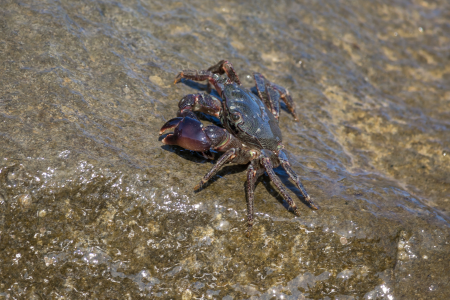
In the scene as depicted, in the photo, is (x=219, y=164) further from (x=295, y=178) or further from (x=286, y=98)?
(x=286, y=98)

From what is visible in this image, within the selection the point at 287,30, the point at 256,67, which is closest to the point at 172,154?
the point at 256,67

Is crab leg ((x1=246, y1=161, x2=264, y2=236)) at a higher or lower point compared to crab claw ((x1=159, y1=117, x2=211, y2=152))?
lower

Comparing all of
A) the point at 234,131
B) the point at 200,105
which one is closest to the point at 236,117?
the point at 234,131

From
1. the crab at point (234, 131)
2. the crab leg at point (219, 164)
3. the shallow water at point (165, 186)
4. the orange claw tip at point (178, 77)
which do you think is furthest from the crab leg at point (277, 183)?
the orange claw tip at point (178, 77)

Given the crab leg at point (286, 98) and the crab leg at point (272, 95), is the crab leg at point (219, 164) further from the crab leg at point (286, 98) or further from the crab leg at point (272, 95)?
the crab leg at point (286, 98)

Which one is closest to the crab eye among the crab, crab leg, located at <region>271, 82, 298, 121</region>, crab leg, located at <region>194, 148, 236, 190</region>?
the crab

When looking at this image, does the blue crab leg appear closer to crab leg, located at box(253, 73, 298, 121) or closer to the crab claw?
the crab claw
